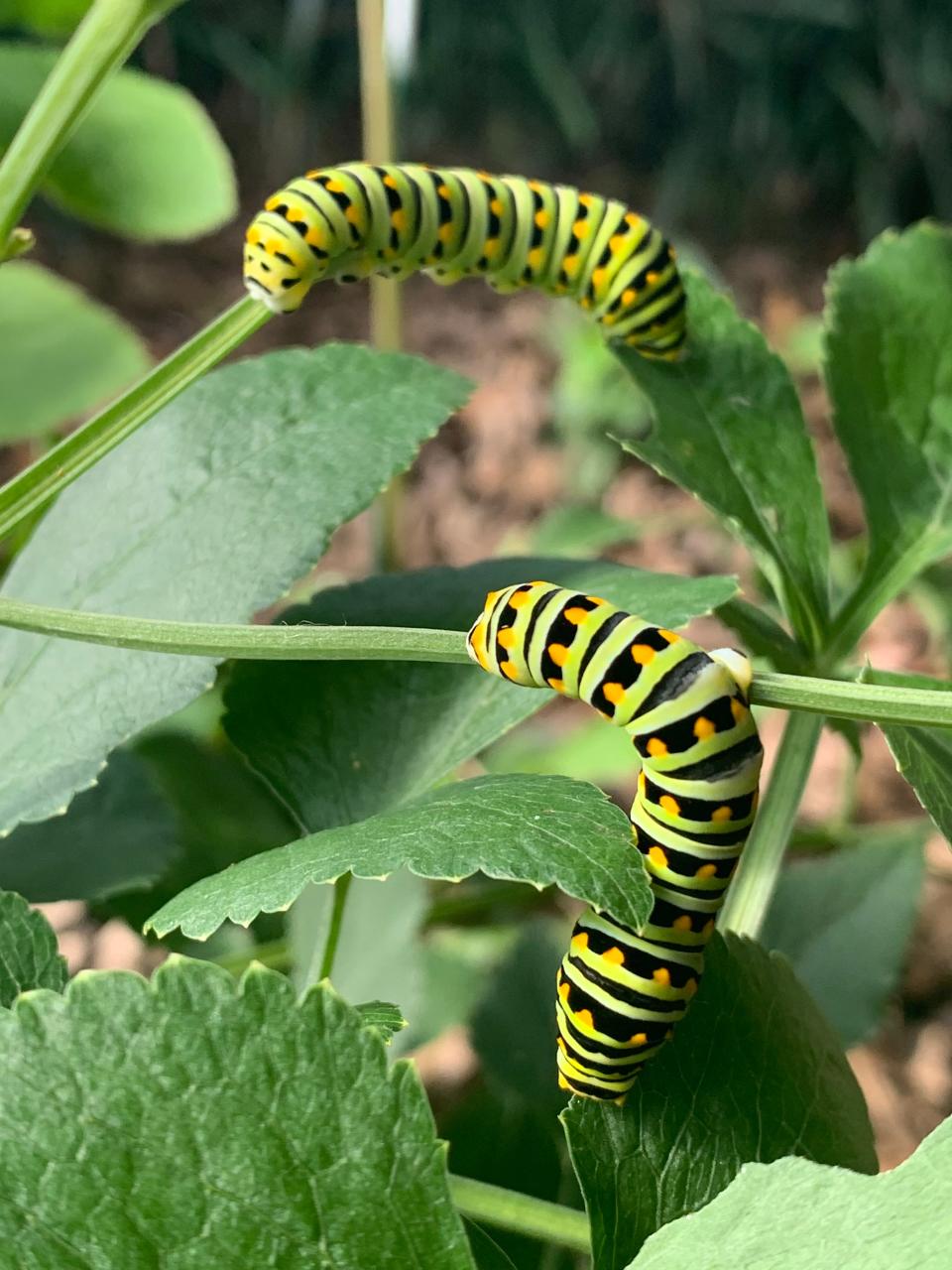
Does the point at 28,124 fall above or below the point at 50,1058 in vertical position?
above

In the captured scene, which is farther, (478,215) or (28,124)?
(478,215)

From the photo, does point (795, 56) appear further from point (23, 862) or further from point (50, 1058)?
point (50, 1058)

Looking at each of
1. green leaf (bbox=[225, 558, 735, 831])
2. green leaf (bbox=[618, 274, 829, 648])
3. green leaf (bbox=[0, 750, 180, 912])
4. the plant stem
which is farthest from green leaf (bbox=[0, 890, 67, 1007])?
green leaf (bbox=[618, 274, 829, 648])

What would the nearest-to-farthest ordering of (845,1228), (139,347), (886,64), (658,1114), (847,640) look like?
(845,1228), (658,1114), (847,640), (139,347), (886,64)

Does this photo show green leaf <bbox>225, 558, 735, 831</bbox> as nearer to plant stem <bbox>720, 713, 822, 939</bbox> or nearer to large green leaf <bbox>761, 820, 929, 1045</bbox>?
plant stem <bbox>720, 713, 822, 939</bbox>

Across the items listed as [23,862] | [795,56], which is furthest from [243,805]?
[795,56]
